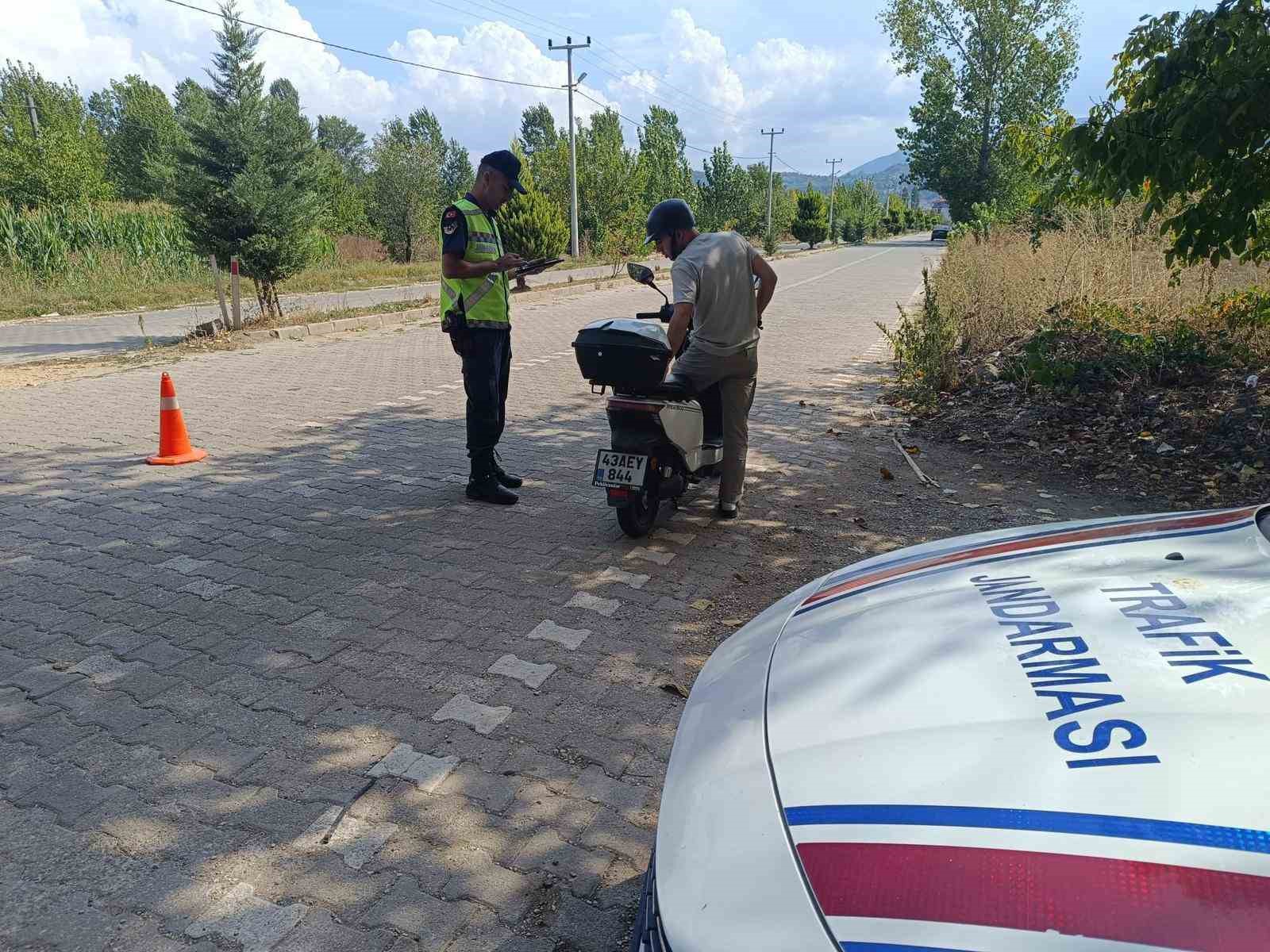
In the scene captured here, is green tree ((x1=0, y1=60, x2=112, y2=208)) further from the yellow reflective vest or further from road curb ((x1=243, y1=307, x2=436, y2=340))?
the yellow reflective vest

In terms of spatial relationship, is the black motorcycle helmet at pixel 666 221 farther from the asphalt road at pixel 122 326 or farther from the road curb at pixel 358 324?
the asphalt road at pixel 122 326

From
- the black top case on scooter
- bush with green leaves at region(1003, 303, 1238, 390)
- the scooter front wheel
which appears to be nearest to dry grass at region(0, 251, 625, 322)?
bush with green leaves at region(1003, 303, 1238, 390)

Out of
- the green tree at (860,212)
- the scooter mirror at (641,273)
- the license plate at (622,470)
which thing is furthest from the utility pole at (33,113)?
the green tree at (860,212)

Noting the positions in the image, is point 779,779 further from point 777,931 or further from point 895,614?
point 895,614

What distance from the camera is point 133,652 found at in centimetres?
379

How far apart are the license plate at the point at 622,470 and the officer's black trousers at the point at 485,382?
95cm

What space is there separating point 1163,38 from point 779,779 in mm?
6069

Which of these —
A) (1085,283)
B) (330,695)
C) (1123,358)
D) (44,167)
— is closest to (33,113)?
(44,167)

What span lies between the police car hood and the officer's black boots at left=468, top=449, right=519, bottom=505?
12.9ft

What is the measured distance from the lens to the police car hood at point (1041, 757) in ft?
3.66

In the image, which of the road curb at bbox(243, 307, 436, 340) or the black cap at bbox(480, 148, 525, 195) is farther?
→ the road curb at bbox(243, 307, 436, 340)

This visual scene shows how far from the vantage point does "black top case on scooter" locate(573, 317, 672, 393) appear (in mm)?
4848

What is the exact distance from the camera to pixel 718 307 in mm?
5059

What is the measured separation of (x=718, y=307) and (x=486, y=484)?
191 cm
